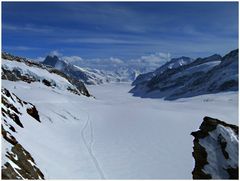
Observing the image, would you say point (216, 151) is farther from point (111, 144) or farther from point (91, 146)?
point (111, 144)

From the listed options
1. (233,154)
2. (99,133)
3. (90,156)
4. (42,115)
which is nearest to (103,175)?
(90,156)

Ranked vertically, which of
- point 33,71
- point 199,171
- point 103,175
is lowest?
point 103,175

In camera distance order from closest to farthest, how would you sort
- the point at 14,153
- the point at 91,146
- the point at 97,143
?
the point at 14,153, the point at 91,146, the point at 97,143

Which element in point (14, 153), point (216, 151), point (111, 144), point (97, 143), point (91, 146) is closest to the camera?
point (216, 151)

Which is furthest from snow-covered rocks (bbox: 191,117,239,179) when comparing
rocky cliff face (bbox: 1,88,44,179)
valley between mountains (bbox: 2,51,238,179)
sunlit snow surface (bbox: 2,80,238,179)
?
rocky cliff face (bbox: 1,88,44,179)

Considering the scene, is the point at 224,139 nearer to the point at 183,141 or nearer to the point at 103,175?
the point at 103,175

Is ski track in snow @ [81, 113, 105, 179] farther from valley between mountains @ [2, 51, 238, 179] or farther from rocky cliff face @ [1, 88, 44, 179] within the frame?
rocky cliff face @ [1, 88, 44, 179]

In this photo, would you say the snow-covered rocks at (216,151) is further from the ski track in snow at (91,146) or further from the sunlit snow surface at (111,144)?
the ski track in snow at (91,146)

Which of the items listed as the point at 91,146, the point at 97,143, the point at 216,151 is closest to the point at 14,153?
the point at 216,151

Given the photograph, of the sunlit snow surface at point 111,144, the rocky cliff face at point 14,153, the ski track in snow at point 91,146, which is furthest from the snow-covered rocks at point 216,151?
the rocky cliff face at point 14,153
